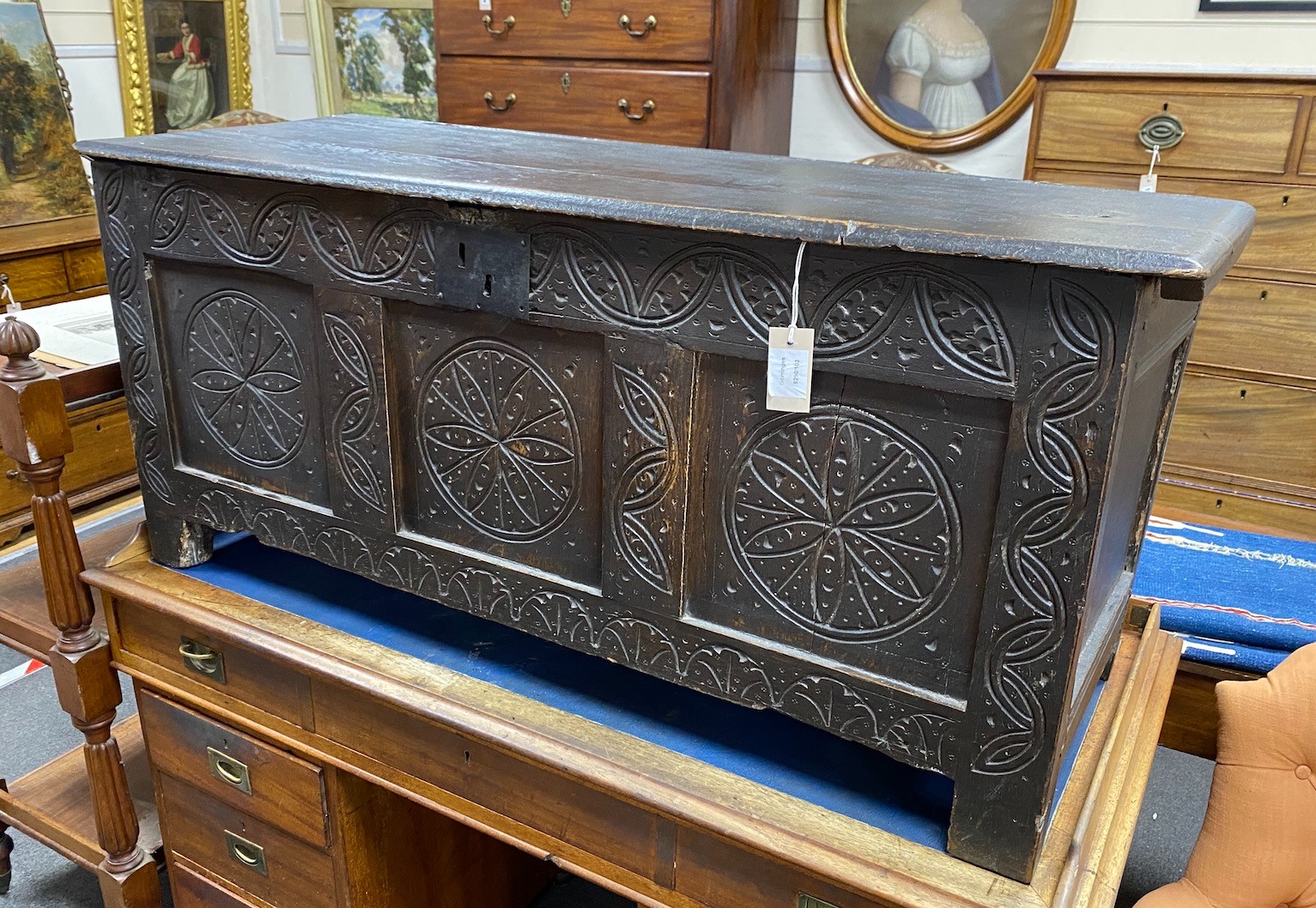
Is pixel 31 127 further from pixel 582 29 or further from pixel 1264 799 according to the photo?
pixel 1264 799

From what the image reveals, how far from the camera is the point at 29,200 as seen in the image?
11.5ft

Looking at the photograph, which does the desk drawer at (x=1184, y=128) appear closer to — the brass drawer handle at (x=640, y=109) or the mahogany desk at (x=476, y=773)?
the brass drawer handle at (x=640, y=109)

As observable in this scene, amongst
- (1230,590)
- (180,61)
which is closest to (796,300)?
(1230,590)

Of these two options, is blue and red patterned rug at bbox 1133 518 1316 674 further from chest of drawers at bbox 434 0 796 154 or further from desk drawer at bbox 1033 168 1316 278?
chest of drawers at bbox 434 0 796 154

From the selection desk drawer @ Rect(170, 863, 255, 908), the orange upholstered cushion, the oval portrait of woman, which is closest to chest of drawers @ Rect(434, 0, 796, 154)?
the oval portrait of woman

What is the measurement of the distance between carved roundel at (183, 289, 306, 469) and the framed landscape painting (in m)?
2.74

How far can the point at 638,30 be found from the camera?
284cm

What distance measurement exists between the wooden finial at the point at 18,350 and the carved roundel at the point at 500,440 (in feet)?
2.01

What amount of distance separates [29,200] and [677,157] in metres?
3.01

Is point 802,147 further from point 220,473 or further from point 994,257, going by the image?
point 994,257

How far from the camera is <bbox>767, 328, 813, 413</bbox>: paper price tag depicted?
1009 millimetres

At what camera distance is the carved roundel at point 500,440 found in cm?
122

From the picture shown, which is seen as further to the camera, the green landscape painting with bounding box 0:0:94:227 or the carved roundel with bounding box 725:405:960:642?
the green landscape painting with bounding box 0:0:94:227

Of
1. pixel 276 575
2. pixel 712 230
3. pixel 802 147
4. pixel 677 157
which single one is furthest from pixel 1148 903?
pixel 802 147
